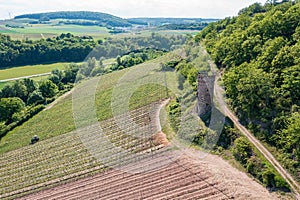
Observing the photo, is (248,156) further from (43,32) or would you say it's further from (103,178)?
(43,32)

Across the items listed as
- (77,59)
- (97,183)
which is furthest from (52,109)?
(77,59)

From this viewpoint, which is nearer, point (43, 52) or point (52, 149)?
point (52, 149)

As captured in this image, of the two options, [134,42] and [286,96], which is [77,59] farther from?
[286,96]

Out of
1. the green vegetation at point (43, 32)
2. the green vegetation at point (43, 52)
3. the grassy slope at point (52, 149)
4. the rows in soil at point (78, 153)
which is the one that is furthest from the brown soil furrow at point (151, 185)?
the green vegetation at point (43, 32)

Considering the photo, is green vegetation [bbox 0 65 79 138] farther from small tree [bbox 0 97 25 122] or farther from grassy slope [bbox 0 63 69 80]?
grassy slope [bbox 0 63 69 80]

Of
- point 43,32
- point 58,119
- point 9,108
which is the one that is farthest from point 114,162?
point 43,32

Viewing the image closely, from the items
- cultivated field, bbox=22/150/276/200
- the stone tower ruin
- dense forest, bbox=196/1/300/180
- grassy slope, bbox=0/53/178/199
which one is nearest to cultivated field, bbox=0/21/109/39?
grassy slope, bbox=0/53/178/199

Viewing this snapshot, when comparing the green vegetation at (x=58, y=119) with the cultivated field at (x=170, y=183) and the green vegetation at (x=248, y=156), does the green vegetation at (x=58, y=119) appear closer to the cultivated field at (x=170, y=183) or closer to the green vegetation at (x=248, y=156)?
the cultivated field at (x=170, y=183)
